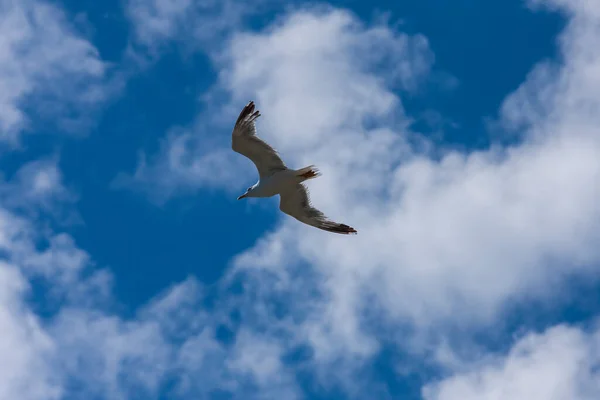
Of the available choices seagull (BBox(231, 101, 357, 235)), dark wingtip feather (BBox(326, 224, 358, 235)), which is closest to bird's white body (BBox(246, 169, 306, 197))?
seagull (BBox(231, 101, 357, 235))

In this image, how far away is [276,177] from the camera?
28.0m

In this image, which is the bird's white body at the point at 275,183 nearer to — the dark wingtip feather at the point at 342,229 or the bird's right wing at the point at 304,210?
the bird's right wing at the point at 304,210

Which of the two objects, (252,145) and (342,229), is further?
(342,229)

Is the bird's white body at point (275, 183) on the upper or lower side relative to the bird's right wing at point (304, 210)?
lower

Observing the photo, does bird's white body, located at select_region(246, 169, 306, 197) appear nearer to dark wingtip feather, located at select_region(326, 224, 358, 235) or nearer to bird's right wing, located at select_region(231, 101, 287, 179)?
bird's right wing, located at select_region(231, 101, 287, 179)

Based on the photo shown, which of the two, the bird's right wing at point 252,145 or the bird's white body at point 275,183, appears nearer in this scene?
the bird's right wing at point 252,145

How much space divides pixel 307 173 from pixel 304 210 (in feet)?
6.59

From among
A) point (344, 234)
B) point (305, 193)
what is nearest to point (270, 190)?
point (305, 193)

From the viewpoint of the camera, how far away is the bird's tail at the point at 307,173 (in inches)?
1085

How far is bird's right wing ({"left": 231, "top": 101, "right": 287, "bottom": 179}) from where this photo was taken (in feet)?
88.8

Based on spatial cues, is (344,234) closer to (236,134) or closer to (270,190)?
(270,190)

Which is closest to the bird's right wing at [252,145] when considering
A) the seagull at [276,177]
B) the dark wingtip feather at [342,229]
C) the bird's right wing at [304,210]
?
the seagull at [276,177]

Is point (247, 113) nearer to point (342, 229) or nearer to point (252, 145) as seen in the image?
point (252, 145)

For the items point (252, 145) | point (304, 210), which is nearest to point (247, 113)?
point (252, 145)
